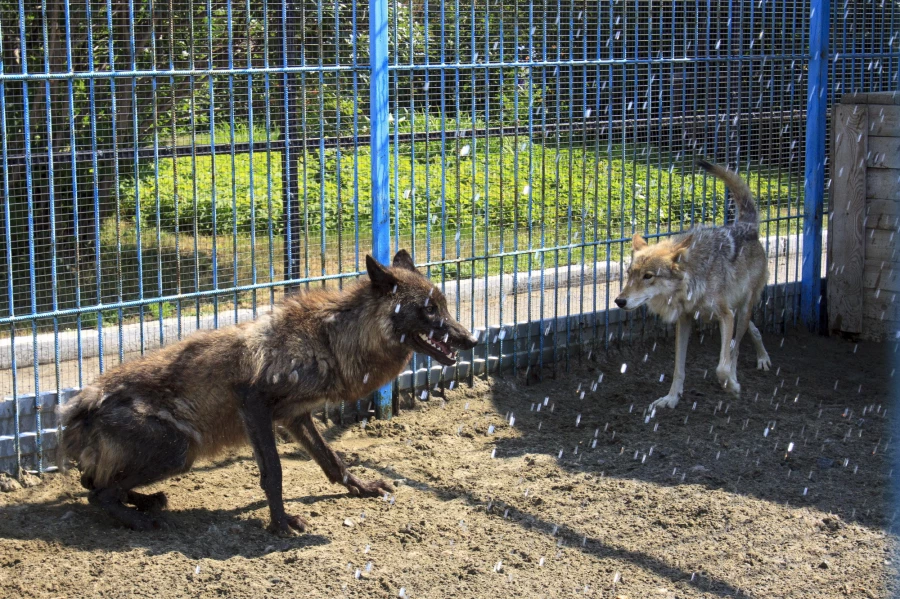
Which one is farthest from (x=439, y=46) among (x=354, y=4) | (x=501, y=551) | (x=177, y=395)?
(x=501, y=551)

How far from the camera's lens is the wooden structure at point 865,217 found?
9.36 meters

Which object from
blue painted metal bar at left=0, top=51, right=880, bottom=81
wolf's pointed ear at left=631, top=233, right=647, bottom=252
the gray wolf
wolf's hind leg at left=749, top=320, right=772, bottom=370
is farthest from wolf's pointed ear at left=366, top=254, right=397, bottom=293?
wolf's hind leg at left=749, top=320, right=772, bottom=370

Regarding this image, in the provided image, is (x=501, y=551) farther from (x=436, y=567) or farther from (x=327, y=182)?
(x=327, y=182)

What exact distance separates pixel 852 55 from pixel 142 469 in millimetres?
7798

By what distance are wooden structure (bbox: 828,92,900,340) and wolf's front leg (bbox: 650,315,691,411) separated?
7.85 feet

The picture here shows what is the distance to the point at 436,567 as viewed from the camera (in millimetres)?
5137

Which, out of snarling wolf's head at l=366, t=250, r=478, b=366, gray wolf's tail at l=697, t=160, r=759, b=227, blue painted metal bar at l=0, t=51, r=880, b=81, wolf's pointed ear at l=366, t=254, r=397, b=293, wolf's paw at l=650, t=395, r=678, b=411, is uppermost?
blue painted metal bar at l=0, t=51, r=880, b=81

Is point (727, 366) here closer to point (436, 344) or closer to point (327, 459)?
point (436, 344)

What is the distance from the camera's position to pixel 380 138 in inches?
288

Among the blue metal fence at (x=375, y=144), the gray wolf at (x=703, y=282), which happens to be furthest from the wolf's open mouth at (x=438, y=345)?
the gray wolf at (x=703, y=282)

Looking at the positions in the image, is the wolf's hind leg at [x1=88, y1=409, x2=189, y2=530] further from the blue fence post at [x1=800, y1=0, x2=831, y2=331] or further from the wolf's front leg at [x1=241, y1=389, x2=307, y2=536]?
the blue fence post at [x1=800, y1=0, x2=831, y2=331]

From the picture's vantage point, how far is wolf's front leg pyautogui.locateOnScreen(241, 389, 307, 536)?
18.4ft

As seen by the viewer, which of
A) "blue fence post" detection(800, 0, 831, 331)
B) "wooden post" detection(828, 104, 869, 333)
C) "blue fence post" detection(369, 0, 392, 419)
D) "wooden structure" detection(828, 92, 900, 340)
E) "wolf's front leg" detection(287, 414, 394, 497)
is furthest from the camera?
"blue fence post" detection(800, 0, 831, 331)

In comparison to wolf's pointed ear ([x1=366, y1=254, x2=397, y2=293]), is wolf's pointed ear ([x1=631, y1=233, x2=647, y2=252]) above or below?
below
